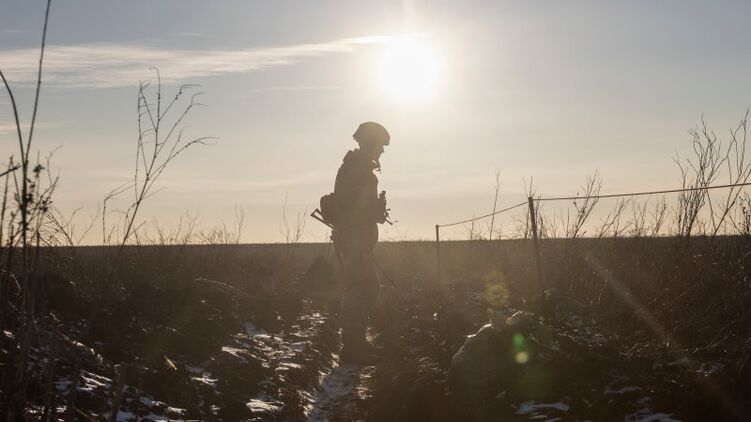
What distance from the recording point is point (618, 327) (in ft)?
26.0

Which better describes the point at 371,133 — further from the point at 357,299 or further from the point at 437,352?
the point at 437,352

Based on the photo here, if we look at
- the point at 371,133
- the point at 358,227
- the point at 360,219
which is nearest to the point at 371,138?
the point at 371,133

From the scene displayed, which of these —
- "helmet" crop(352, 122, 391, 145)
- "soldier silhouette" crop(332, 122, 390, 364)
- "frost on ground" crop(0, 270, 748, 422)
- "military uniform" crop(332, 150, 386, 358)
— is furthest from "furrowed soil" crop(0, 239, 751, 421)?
"helmet" crop(352, 122, 391, 145)

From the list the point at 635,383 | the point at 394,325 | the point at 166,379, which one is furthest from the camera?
the point at 394,325

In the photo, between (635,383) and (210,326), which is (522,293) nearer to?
(210,326)

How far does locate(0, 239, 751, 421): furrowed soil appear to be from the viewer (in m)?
4.96

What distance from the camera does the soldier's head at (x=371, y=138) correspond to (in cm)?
927

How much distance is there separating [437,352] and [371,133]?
287 cm

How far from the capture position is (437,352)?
323 inches

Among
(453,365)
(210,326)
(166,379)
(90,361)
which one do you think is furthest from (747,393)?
(210,326)

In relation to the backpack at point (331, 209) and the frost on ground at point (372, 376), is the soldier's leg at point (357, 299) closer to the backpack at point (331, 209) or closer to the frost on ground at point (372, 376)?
the frost on ground at point (372, 376)

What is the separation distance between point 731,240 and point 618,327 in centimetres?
201

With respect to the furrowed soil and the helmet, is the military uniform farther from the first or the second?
the furrowed soil

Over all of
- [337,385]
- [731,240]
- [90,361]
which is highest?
[731,240]
